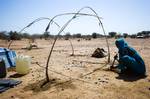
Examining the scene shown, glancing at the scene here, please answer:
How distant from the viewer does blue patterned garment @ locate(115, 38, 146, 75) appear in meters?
8.20

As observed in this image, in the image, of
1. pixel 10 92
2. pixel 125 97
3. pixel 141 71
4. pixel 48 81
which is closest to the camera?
pixel 125 97

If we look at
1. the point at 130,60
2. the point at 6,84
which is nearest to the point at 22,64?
the point at 6,84

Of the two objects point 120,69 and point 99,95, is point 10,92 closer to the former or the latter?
point 99,95

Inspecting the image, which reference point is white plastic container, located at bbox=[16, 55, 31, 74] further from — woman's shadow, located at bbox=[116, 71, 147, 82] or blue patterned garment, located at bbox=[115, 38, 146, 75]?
blue patterned garment, located at bbox=[115, 38, 146, 75]

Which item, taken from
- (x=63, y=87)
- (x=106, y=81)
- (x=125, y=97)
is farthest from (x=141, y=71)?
(x=63, y=87)

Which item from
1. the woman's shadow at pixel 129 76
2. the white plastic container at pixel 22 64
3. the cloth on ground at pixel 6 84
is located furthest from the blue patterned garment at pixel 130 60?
the cloth on ground at pixel 6 84

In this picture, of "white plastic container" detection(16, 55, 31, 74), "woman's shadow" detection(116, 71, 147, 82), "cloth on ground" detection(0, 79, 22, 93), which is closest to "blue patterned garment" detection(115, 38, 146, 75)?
"woman's shadow" detection(116, 71, 147, 82)

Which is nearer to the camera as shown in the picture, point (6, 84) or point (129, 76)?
point (6, 84)

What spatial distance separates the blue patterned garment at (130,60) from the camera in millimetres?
8195

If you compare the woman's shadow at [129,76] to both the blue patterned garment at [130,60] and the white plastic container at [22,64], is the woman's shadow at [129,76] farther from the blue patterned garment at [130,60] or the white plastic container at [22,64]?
→ the white plastic container at [22,64]

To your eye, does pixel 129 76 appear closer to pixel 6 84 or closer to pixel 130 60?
pixel 130 60

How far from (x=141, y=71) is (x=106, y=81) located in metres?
1.50

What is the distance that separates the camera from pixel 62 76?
27.8 ft

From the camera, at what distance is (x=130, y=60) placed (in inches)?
322
